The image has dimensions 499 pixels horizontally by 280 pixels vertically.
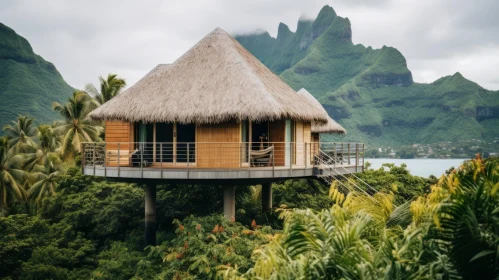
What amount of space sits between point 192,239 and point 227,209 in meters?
3.03

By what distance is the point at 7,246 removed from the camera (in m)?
18.5

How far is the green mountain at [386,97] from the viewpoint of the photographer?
10144cm

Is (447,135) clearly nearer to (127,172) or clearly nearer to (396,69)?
(396,69)

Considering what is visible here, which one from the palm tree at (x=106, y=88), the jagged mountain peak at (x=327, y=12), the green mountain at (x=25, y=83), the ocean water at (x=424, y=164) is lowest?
the ocean water at (x=424, y=164)

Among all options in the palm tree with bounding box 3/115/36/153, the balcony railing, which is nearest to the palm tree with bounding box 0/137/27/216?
the palm tree with bounding box 3/115/36/153

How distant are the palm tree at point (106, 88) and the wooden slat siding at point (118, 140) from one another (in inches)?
589

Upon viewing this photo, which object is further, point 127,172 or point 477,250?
point 127,172

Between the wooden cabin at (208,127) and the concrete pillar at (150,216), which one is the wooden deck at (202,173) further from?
the concrete pillar at (150,216)

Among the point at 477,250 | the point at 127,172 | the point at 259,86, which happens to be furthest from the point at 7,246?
the point at 477,250

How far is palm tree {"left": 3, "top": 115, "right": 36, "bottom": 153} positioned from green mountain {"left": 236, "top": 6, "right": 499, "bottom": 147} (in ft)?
174

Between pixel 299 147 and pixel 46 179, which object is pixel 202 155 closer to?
pixel 299 147

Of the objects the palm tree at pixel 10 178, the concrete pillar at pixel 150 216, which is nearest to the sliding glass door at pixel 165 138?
the concrete pillar at pixel 150 216

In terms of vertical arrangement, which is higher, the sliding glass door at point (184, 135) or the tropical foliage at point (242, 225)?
the sliding glass door at point (184, 135)

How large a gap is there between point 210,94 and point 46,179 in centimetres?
1663
